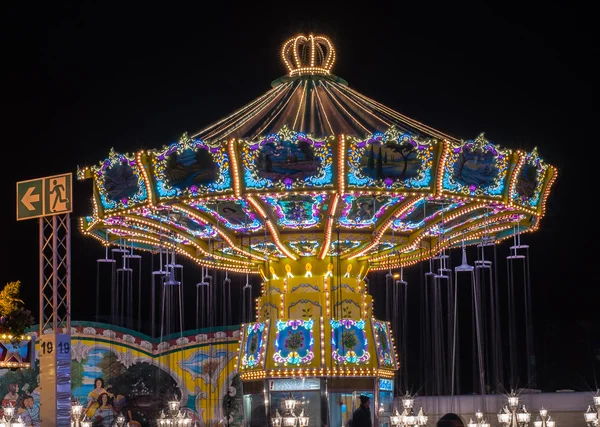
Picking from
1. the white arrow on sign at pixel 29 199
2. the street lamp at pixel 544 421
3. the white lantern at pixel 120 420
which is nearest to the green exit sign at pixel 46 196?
the white arrow on sign at pixel 29 199

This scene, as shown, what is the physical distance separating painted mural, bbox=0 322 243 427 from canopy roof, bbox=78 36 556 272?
585cm

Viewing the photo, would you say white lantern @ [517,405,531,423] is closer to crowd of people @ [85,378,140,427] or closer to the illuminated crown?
the illuminated crown

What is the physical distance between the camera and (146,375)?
103ft

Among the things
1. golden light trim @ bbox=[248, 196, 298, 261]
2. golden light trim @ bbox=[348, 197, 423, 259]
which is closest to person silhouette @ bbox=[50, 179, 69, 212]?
golden light trim @ bbox=[248, 196, 298, 261]

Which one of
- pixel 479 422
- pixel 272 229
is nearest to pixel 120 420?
pixel 272 229

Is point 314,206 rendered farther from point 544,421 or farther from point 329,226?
point 544,421

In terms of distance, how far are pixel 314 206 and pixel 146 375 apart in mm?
11806

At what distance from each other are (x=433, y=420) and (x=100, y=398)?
356 inches

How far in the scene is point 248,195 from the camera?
65.3 feet

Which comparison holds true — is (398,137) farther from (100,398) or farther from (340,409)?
(100,398)

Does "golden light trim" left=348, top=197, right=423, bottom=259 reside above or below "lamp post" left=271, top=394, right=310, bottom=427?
above

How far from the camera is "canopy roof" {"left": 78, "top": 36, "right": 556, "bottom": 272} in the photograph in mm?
19562

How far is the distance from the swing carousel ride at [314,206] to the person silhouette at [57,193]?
2.20 meters

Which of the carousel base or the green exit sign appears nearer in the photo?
the green exit sign
